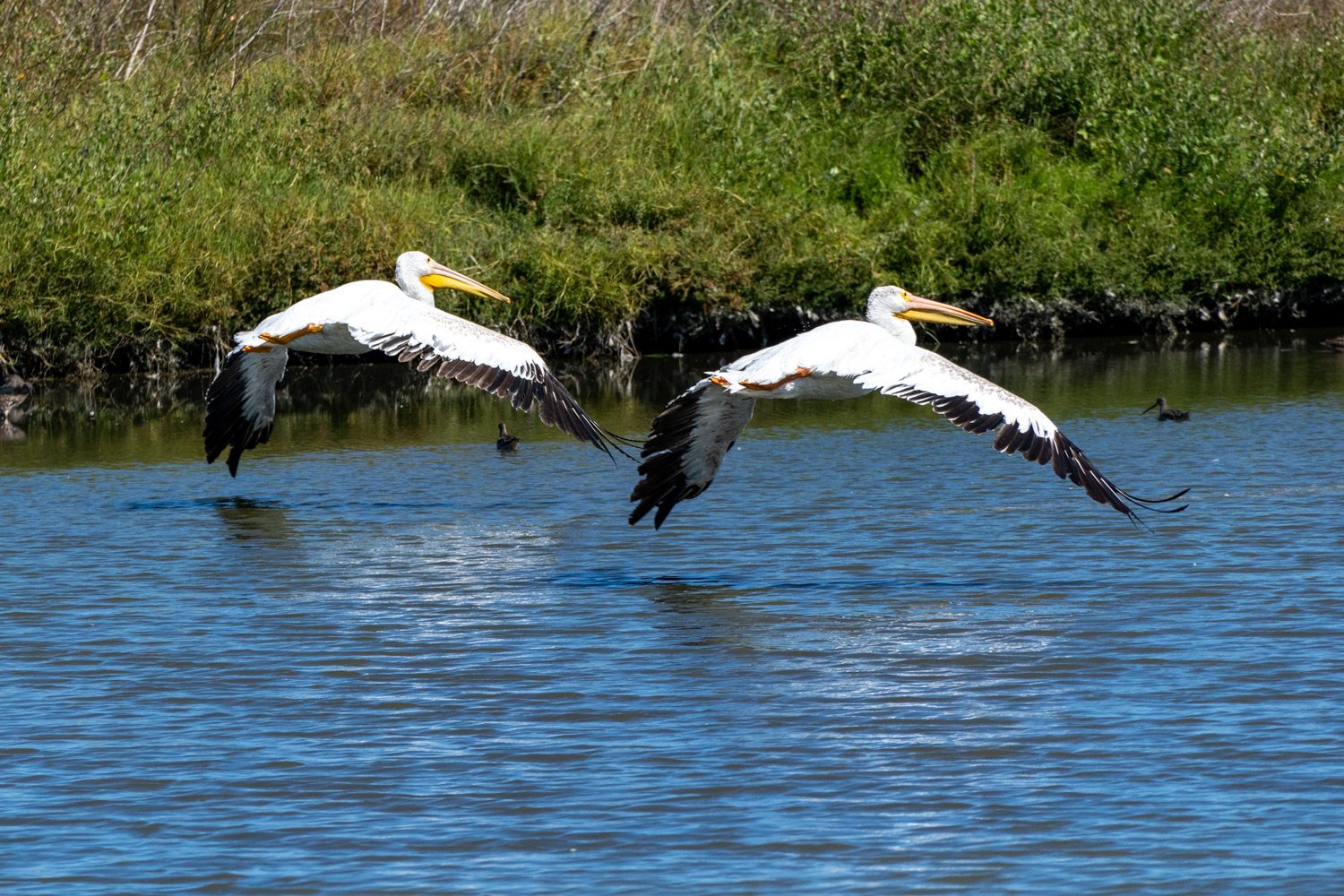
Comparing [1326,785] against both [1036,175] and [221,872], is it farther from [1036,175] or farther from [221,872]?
[1036,175]

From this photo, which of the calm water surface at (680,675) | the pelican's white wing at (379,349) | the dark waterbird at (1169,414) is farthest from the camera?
the dark waterbird at (1169,414)

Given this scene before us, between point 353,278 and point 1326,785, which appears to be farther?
point 353,278

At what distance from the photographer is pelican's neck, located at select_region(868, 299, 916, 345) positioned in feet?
29.8

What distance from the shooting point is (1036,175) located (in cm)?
1964

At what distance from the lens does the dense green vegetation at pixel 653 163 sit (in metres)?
16.8

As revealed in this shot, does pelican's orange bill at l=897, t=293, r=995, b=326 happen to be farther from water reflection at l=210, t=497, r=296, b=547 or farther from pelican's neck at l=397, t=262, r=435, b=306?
water reflection at l=210, t=497, r=296, b=547

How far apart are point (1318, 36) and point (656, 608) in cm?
1662

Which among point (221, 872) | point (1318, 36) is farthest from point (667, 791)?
point (1318, 36)

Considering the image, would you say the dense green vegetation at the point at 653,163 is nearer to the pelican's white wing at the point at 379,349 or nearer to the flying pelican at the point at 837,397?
the pelican's white wing at the point at 379,349

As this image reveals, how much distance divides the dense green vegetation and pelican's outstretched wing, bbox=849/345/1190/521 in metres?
9.15

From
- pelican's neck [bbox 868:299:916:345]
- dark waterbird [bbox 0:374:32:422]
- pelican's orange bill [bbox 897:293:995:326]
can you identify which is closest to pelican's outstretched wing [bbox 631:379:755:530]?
pelican's neck [bbox 868:299:916:345]

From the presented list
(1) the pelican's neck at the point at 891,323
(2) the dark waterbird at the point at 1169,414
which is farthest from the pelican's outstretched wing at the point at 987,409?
(2) the dark waterbird at the point at 1169,414

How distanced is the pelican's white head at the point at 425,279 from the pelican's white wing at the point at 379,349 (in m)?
0.83

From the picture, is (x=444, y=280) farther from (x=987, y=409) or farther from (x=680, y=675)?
(x=680, y=675)
